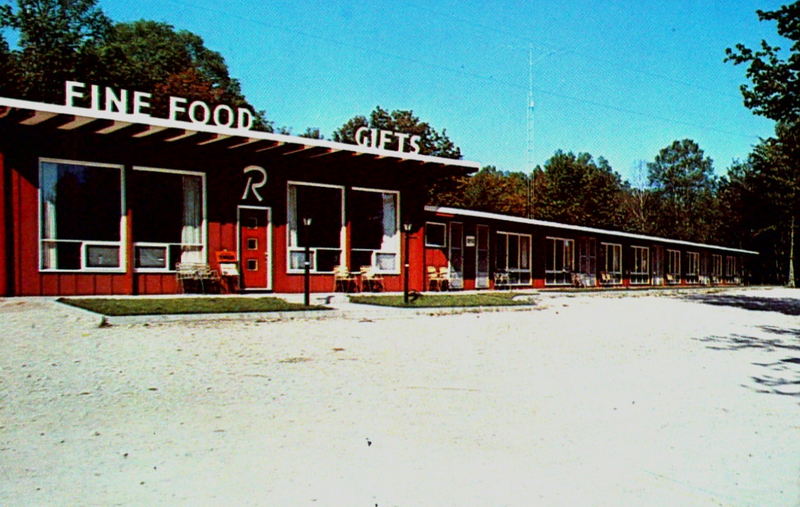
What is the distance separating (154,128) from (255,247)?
4.19 meters

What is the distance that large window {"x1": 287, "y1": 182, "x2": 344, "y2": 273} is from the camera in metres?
18.3

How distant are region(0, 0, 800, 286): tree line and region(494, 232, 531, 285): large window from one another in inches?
557

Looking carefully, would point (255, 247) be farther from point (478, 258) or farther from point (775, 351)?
point (775, 351)

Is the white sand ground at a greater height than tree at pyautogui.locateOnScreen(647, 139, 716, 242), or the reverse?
tree at pyautogui.locateOnScreen(647, 139, 716, 242)

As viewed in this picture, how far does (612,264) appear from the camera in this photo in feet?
117

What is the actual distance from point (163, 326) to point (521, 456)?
7.65m

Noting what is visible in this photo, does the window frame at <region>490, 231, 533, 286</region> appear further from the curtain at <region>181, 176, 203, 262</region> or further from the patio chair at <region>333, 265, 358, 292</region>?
the curtain at <region>181, 176, 203, 262</region>

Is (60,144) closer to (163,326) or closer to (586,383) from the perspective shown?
(163,326)

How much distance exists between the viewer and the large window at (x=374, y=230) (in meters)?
19.7

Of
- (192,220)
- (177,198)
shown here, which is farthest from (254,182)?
(177,198)

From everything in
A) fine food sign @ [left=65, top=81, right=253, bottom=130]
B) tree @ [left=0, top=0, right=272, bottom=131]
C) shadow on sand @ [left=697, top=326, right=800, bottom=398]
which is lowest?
shadow on sand @ [left=697, top=326, right=800, bottom=398]

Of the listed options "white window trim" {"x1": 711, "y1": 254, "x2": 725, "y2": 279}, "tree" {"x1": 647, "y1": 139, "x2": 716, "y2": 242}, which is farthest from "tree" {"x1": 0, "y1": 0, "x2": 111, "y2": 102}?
"tree" {"x1": 647, "y1": 139, "x2": 716, "y2": 242}

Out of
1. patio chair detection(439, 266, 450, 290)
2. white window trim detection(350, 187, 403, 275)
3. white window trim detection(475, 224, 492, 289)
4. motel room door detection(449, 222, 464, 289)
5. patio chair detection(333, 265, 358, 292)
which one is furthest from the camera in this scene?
white window trim detection(475, 224, 492, 289)

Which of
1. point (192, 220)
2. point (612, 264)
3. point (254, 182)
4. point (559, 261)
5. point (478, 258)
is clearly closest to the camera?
point (192, 220)
